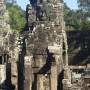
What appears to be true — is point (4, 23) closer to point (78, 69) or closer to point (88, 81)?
point (78, 69)

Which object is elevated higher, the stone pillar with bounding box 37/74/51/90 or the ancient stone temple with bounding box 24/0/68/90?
the ancient stone temple with bounding box 24/0/68/90

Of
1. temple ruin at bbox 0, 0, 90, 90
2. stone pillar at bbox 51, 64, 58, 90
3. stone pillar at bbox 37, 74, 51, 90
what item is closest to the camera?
temple ruin at bbox 0, 0, 90, 90

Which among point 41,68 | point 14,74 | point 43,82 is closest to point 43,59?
point 41,68

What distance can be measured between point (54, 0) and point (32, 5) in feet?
10.1

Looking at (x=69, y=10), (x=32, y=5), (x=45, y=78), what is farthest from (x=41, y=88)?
(x=69, y=10)

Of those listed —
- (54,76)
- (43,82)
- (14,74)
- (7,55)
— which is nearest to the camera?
(54,76)

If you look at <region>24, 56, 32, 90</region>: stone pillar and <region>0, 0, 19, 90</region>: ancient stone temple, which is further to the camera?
<region>0, 0, 19, 90</region>: ancient stone temple

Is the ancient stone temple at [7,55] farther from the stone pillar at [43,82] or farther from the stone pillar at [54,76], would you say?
the stone pillar at [54,76]

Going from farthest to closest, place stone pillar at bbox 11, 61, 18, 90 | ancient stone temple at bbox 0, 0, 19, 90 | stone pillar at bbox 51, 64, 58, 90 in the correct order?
ancient stone temple at bbox 0, 0, 19, 90 → stone pillar at bbox 11, 61, 18, 90 → stone pillar at bbox 51, 64, 58, 90

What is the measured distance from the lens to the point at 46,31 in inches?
898

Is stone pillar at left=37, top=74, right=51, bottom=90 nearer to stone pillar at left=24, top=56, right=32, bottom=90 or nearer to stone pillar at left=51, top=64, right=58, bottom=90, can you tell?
stone pillar at left=51, top=64, right=58, bottom=90

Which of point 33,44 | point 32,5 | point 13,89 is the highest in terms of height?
point 32,5

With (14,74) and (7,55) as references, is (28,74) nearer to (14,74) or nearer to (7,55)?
(14,74)

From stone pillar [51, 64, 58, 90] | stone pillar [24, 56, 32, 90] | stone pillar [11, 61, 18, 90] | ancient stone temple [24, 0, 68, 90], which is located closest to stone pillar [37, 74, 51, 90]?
ancient stone temple [24, 0, 68, 90]
